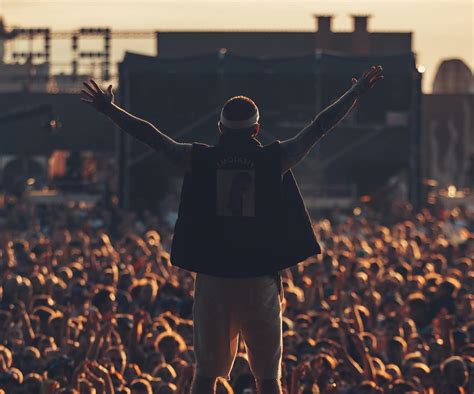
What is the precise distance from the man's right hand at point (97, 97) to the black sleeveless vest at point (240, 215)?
18.9 inches

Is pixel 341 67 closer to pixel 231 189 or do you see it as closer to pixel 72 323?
pixel 72 323

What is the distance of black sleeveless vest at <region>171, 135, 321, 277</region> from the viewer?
7926 mm

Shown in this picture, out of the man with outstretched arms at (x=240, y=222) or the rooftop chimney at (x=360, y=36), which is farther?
the rooftop chimney at (x=360, y=36)

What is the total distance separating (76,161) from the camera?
57.1 m

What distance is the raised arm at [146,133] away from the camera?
7.96m

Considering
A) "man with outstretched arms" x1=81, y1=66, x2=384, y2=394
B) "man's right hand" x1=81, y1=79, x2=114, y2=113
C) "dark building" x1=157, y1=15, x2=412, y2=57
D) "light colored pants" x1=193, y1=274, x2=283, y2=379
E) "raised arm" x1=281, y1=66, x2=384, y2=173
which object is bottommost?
"light colored pants" x1=193, y1=274, x2=283, y2=379

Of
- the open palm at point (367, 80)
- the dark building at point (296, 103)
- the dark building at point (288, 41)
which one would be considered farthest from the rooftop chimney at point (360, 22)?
the open palm at point (367, 80)

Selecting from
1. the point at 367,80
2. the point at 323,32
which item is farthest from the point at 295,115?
the point at 367,80

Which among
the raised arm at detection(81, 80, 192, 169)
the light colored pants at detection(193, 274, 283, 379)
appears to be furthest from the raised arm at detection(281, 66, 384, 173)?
the light colored pants at detection(193, 274, 283, 379)

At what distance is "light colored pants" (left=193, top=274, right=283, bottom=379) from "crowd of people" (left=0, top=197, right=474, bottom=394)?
3.95 ft

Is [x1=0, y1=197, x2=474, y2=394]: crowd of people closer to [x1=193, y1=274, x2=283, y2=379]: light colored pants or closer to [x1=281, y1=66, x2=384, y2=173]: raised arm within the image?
[x1=193, y1=274, x2=283, y2=379]: light colored pants

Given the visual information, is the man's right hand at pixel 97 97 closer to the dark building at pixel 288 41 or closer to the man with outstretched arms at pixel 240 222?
the man with outstretched arms at pixel 240 222

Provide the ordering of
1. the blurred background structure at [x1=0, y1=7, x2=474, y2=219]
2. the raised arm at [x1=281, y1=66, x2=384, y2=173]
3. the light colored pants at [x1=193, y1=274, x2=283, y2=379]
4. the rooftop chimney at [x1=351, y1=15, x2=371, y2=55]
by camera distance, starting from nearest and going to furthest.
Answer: the raised arm at [x1=281, y1=66, x2=384, y2=173] < the light colored pants at [x1=193, y1=274, x2=283, y2=379] < the blurred background structure at [x1=0, y1=7, x2=474, y2=219] < the rooftop chimney at [x1=351, y1=15, x2=371, y2=55]

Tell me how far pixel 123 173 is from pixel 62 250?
65.7 ft
